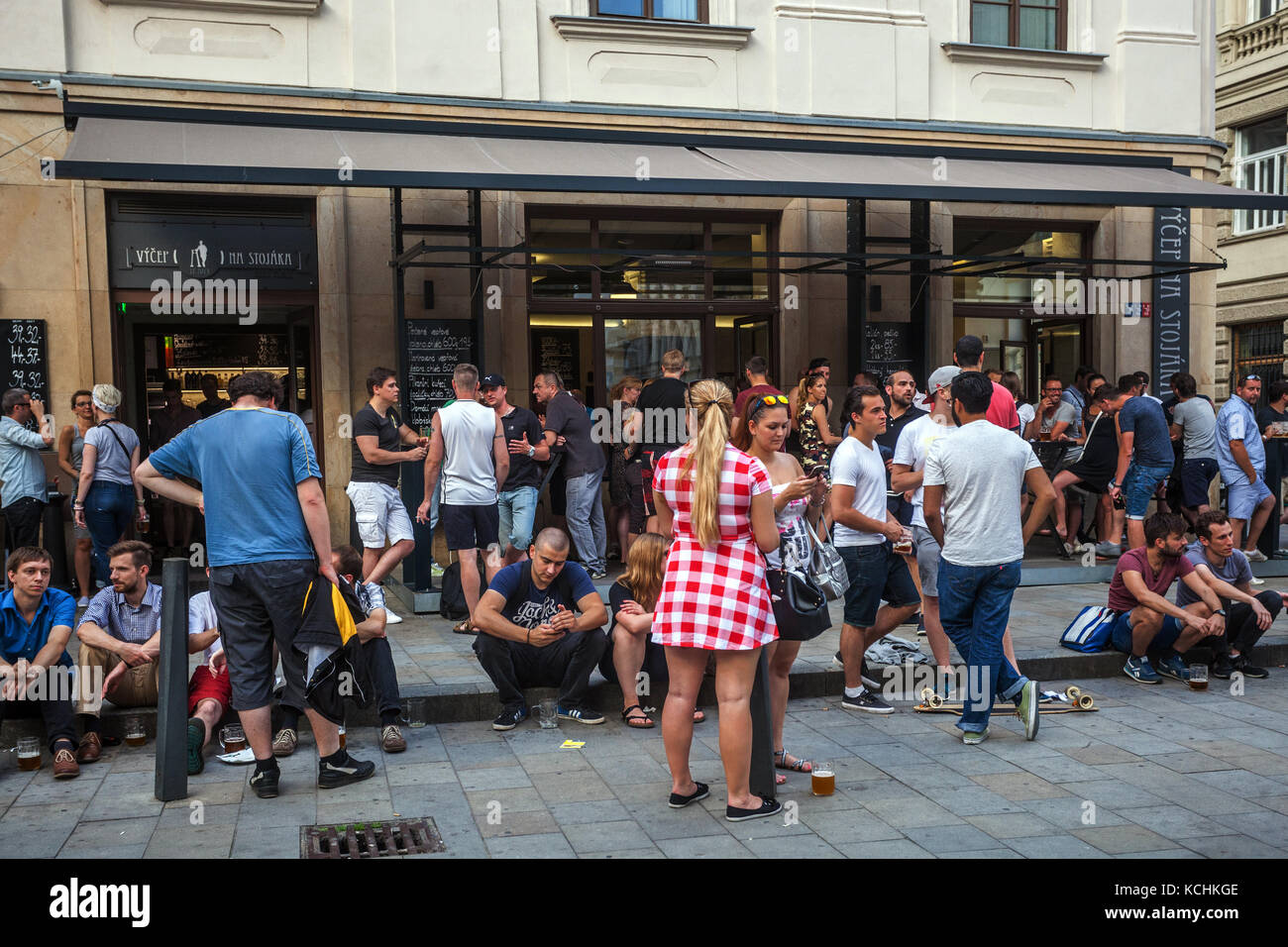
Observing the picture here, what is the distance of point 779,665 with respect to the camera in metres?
5.64

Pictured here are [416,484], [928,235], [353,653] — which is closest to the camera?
[353,653]

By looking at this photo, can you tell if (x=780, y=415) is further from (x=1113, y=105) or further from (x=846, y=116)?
(x=1113, y=105)

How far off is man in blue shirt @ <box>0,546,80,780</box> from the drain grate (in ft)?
5.36

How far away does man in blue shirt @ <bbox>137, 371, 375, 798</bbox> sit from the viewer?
5.32m

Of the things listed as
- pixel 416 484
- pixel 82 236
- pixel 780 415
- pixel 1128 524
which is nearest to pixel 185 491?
pixel 780 415

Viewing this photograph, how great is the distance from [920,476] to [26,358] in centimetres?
745

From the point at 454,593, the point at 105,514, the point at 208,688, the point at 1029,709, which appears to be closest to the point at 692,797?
the point at 1029,709

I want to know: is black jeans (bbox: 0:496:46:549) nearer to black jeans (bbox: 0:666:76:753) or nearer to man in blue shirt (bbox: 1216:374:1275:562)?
black jeans (bbox: 0:666:76:753)

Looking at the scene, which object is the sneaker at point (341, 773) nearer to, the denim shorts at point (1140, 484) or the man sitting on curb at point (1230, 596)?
the man sitting on curb at point (1230, 596)

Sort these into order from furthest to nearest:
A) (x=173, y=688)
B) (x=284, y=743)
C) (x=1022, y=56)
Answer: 1. (x=1022, y=56)
2. (x=284, y=743)
3. (x=173, y=688)

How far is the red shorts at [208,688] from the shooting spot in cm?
611

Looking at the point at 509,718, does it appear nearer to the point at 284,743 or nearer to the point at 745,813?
the point at 284,743

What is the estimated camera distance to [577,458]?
989 cm

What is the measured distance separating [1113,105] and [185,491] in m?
11.5
